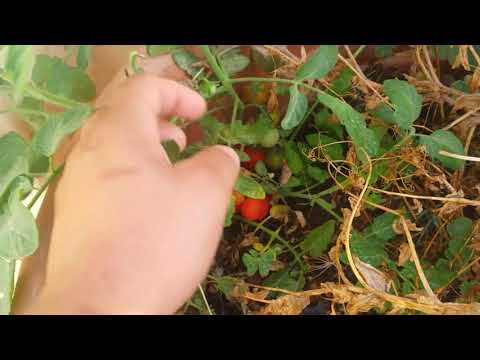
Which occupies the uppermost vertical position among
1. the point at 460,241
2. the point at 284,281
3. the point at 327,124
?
the point at 327,124

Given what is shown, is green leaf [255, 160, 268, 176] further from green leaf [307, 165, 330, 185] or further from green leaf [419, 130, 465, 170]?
green leaf [419, 130, 465, 170]

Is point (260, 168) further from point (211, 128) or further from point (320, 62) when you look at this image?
point (320, 62)

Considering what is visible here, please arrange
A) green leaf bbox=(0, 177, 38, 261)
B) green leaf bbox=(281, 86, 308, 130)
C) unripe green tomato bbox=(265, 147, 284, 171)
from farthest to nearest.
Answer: unripe green tomato bbox=(265, 147, 284, 171), green leaf bbox=(281, 86, 308, 130), green leaf bbox=(0, 177, 38, 261)

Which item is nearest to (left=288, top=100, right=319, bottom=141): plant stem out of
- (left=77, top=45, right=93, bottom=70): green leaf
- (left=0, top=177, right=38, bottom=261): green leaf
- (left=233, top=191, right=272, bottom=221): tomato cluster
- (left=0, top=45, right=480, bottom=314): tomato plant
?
(left=0, top=45, right=480, bottom=314): tomato plant

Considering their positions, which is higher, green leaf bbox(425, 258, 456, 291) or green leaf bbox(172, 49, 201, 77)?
green leaf bbox(172, 49, 201, 77)

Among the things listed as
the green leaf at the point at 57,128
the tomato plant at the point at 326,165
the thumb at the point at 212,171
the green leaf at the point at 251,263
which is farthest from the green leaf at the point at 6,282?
the green leaf at the point at 251,263

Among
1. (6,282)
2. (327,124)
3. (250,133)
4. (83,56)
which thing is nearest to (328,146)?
(327,124)

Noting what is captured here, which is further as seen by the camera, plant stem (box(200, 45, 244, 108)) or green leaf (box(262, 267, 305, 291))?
green leaf (box(262, 267, 305, 291))
